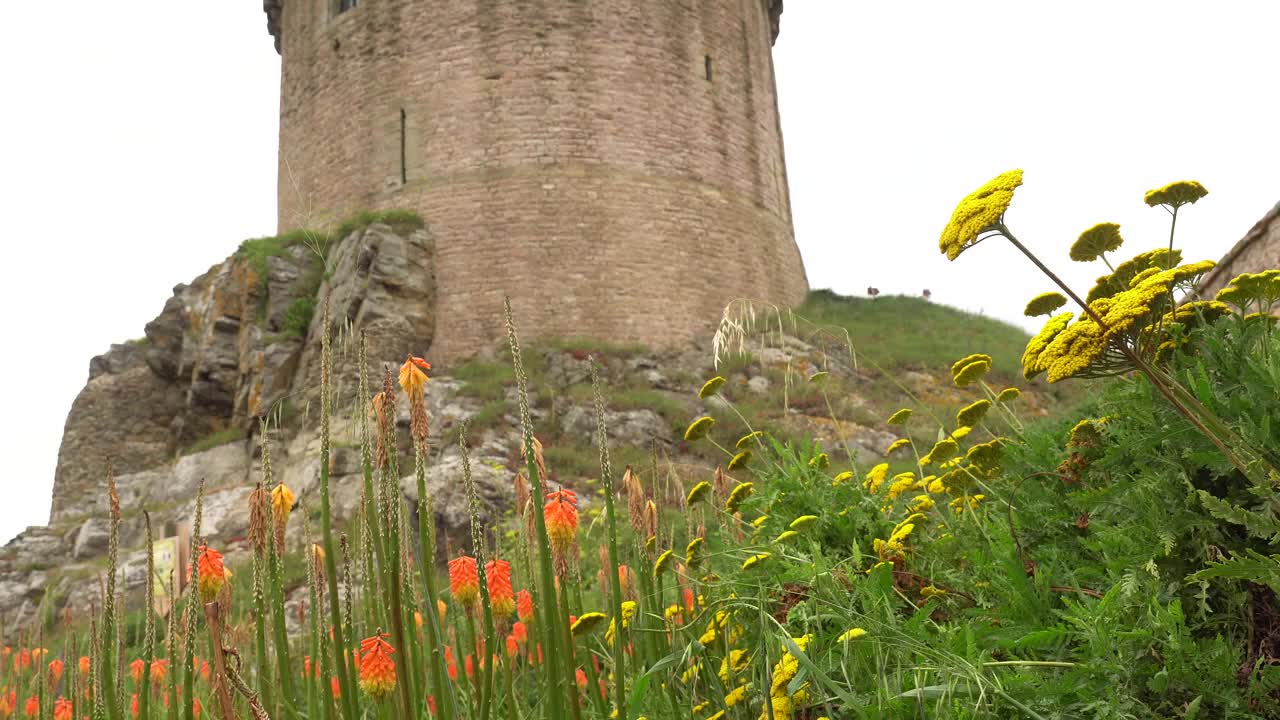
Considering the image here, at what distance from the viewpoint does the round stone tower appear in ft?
44.3

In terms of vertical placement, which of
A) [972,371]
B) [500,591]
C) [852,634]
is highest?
[972,371]

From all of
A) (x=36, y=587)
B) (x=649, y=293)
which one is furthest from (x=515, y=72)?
(x=36, y=587)

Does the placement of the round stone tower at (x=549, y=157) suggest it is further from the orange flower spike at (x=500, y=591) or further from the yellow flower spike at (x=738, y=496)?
the orange flower spike at (x=500, y=591)

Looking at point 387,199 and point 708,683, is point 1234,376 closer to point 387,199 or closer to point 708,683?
point 708,683

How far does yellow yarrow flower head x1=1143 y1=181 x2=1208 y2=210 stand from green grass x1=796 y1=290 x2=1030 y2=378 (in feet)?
37.2

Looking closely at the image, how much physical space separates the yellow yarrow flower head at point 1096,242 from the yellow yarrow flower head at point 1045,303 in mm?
124

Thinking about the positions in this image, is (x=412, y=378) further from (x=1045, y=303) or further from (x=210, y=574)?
(x=1045, y=303)

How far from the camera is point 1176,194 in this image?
81.4 inches

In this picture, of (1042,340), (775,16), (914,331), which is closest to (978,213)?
(1042,340)

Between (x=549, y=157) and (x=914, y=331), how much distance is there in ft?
20.2

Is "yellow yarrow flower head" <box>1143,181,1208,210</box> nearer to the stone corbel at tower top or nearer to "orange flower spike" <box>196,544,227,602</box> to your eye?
"orange flower spike" <box>196,544,227,602</box>

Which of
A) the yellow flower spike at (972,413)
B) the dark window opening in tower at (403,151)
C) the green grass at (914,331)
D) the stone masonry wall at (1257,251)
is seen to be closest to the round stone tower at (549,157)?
the dark window opening in tower at (403,151)

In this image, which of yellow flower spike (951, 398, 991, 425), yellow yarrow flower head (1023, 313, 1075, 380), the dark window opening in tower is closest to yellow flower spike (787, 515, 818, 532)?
yellow flower spike (951, 398, 991, 425)

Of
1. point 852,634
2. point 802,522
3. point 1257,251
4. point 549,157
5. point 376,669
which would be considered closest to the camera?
point 376,669
